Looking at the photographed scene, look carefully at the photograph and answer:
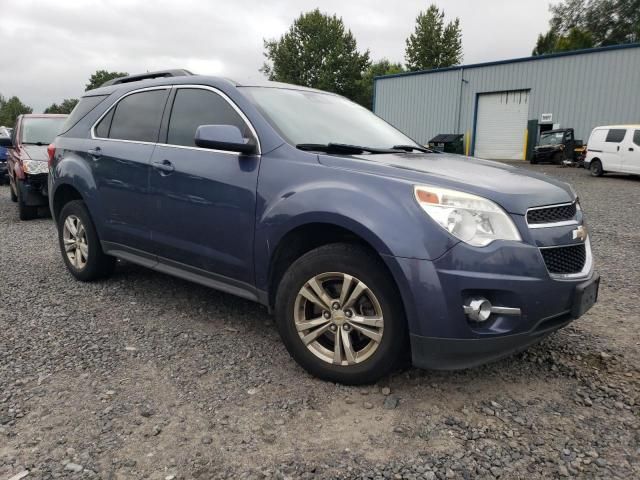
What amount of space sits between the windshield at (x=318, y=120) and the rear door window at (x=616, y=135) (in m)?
15.4

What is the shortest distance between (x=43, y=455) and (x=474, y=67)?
3028 centimetres

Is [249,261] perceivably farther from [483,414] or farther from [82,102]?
[82,102]

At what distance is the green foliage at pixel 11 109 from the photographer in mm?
111625

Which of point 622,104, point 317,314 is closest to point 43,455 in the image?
point 317,314

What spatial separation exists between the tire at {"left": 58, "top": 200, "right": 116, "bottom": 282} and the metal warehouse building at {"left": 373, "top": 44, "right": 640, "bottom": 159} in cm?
2545

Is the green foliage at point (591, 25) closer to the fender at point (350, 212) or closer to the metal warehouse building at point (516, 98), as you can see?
the metal warehouse building at point (516, 98)

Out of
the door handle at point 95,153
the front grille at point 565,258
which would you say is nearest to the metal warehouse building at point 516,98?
the front grille at point 565,258

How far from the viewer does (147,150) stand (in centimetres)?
396

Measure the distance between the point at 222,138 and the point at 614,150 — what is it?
17196 millimetres

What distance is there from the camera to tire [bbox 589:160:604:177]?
58.2ft

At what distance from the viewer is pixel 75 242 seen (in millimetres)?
4840

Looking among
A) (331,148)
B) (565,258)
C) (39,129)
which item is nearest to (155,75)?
(331,148)

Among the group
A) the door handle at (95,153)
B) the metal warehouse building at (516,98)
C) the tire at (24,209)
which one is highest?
the metal warehouse building at (516,98)

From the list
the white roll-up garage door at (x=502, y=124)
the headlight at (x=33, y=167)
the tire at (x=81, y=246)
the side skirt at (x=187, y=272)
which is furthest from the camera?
the white roll-up garage door at (x=502, y=124)
